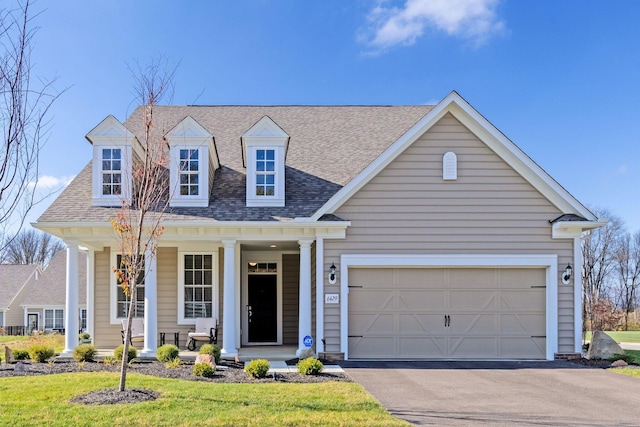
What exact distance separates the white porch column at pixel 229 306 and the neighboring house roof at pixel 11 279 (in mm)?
28491

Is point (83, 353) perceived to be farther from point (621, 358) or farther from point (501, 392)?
point (621, 358)

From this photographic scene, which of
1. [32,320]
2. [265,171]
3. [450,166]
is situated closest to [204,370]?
[265,171]

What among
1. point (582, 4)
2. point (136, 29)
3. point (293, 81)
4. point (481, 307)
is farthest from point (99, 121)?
point (582, 4)

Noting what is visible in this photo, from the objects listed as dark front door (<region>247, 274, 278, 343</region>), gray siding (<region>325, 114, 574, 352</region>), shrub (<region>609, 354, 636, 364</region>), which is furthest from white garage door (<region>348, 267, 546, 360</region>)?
dark front door (<region>247, 274, 278, 343</region>)

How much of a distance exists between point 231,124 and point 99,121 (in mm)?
5393

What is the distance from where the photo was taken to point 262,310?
52.0 feet

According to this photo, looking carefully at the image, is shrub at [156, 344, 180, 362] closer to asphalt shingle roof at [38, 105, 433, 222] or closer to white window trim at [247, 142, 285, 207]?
asphalt shingle roof at [38, 105, 433, 222]

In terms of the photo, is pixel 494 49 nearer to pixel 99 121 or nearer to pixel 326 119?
pixel 326 119

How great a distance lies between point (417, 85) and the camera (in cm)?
1823

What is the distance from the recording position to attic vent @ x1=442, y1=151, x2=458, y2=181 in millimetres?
12680

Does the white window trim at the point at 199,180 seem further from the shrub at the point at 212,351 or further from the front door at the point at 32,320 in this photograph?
the front door at the point at 32,320

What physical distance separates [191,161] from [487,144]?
711 centimetres

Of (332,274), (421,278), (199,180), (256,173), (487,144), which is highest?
(487,144)

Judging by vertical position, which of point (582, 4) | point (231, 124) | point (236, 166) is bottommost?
point (236, 166)
